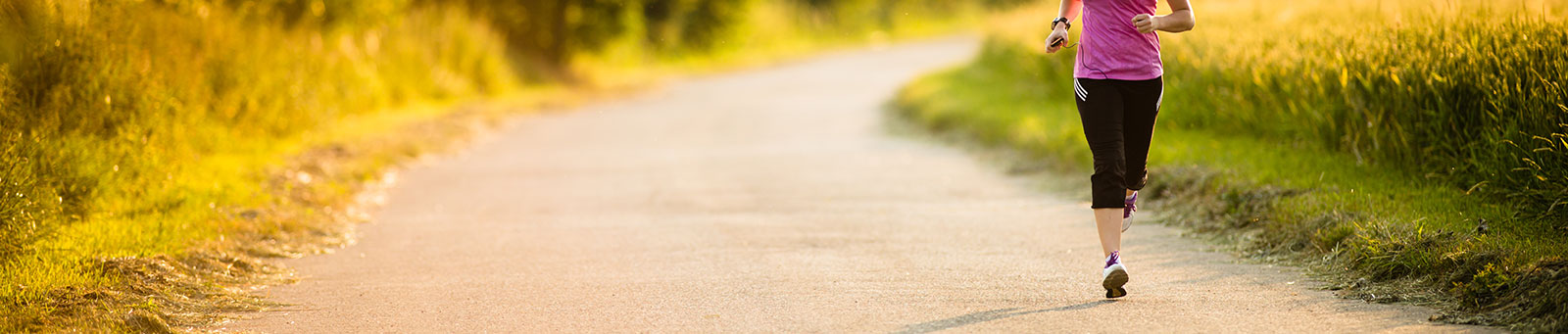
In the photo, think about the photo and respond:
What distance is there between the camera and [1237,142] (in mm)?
10188

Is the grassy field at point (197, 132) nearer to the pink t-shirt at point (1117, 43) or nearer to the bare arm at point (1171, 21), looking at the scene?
the pink t-shirt at point (1117, 43)

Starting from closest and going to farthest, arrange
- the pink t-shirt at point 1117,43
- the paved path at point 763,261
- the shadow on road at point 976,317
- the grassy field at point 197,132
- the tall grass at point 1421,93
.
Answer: the shadow on road at point 976,317
the paved path at point 763,261
the pink t-shirt at point 1117,43
the grassy field at point 197,132
the tall grass at point 1421,93

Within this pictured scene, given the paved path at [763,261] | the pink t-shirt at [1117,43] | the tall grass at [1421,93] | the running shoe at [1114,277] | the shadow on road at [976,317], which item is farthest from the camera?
the tall grass at [1421,93]

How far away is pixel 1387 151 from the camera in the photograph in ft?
27.4

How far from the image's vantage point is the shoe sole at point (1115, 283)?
19.0 feet

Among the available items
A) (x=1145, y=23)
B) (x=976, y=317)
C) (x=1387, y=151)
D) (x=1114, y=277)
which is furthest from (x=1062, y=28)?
(x=1387, y=151)

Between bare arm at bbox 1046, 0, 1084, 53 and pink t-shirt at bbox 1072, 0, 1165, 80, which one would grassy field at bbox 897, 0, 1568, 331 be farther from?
bare arm at bbox 1046, 0, 1084, 53

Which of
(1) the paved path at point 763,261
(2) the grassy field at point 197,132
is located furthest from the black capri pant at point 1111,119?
(2) the grassy field at point 197,132

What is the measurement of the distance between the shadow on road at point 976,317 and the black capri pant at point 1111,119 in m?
0.45

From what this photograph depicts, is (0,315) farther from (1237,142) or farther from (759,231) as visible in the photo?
(1237,142)

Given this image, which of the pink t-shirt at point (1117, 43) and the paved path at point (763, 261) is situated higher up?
the pink t-shirt at point (1117, 43)

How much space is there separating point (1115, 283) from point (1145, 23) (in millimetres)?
963

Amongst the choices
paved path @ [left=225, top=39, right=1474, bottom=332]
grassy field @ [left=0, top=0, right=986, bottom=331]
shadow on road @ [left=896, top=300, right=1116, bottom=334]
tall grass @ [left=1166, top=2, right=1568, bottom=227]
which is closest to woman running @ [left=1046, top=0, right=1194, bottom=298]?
shadow on road @ [left=896, top=300, right=1116, bottom=334]

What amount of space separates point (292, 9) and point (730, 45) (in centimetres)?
1920
